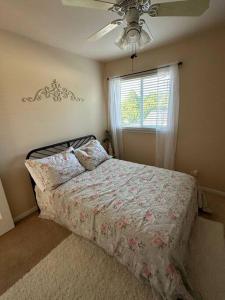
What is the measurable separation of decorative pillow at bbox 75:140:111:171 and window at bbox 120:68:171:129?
1005mm

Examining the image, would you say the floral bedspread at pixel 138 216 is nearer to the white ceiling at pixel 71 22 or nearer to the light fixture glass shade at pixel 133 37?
the light fixture glass shade at pixel 133 37

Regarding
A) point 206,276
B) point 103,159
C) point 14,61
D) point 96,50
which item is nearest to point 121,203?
point 206,276

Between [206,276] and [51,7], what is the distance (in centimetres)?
293

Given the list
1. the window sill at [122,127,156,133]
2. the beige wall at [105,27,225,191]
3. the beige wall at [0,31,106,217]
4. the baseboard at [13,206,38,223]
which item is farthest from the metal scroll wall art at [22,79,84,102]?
the baseboard at [13,206,38,223]

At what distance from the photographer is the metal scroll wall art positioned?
2.34 meters

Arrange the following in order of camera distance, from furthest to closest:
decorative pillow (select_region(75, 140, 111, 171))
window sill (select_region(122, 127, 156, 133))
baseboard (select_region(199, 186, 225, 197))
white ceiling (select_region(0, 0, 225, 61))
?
1. window sill (select_region(122, 127, 156, 133))
2. baseboard (select_region(199, 186, 225, 197))
3. decorative pillow (select_region(75, 140, 111, 171))
4. white ceiling (select_region(0, 0, 225, 61))

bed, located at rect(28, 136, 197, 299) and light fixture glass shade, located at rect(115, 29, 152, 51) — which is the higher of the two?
light fixture glass shade, located at rect(115, 29, 152, 51)

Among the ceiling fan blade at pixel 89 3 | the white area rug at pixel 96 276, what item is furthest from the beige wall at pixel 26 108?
the ceiling fan blade at pixel 89 3

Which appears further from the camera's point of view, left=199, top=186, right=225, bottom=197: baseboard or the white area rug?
left=199, top=186, right=225, bottom=197: baseboard

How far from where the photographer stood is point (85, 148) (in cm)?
269

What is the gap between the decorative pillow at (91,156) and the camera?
2502 millimetres

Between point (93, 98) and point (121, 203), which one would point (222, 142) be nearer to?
point (121, 203)

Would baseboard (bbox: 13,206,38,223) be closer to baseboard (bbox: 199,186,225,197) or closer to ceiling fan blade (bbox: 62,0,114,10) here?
ceiling fan blade (bbox: 62,0,114,10)

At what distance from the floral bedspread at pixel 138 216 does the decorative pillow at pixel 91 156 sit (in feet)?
0.67
